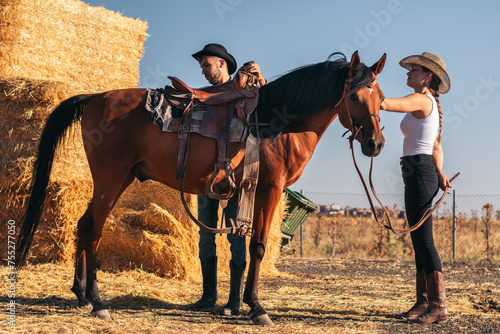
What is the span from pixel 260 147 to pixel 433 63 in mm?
1712

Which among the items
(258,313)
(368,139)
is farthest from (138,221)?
(368,139)

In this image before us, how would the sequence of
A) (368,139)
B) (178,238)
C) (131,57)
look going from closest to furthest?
(368,139) < (178,238) < (131,57)

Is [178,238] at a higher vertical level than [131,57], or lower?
lower

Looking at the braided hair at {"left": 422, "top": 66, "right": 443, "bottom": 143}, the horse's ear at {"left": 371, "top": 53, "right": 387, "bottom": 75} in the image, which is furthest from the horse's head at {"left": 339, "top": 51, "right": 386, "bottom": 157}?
the braided hair at {"left": 422, "top": 66, "right": 443, "bottom": 143}

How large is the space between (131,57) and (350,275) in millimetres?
5750

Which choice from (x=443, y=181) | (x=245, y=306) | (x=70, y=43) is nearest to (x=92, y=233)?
(x=245, y=306)

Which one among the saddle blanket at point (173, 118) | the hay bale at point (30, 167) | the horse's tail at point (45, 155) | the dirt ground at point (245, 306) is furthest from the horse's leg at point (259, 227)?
the hay bale at point (30, 167)

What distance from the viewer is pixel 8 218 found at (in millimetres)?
6207

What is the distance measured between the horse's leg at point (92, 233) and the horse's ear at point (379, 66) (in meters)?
2.31

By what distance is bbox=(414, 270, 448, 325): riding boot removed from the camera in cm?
409

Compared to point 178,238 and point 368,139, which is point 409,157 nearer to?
point 368,139

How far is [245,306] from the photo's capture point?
460 cm

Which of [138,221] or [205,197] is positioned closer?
[205,197]

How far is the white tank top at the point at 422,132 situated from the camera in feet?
13.7
